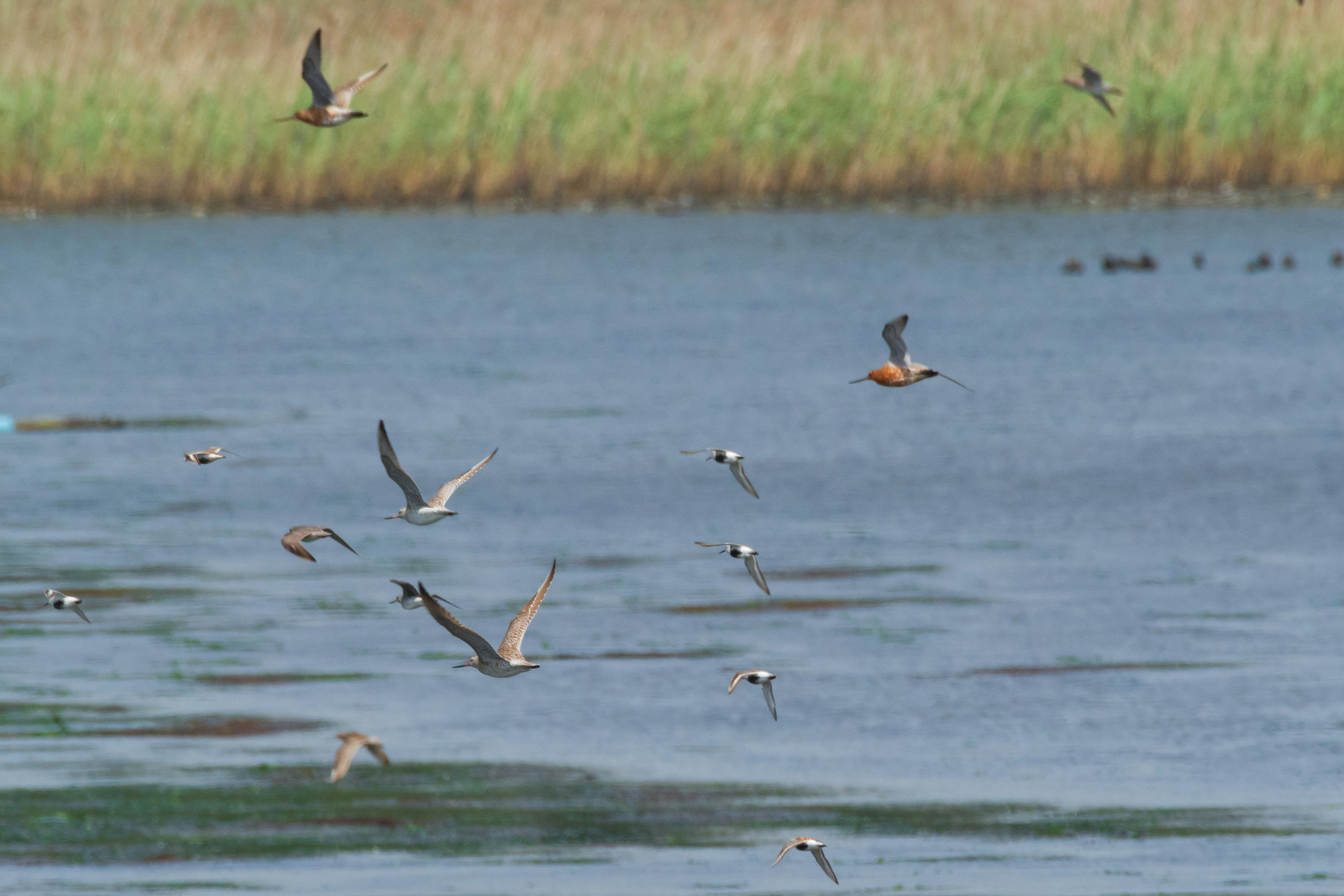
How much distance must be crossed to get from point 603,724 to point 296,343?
52.7 feet

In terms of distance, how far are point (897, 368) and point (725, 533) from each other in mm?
9342

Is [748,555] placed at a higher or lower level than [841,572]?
higher

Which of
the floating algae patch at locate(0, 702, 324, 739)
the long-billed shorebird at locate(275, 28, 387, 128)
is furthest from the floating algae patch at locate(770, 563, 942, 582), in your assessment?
the long-billed shorebird at locate(275, 28, 387, 128)

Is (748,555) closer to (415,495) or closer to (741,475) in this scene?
(741,475)

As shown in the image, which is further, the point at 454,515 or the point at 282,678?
the point at 282,678

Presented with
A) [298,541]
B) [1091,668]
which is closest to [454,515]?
[298,541]

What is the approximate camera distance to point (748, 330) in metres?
27.6

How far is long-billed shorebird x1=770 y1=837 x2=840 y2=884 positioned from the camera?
7.66 meters

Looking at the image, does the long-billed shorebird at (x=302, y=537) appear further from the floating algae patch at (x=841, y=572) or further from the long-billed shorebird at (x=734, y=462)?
the floating algae patch at (x=841, y=572)

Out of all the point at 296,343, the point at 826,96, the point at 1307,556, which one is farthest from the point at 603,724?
the point at 826,96

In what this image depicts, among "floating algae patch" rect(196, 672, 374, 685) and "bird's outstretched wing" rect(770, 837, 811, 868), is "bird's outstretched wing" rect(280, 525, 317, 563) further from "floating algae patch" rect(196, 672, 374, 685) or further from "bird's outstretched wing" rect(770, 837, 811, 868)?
"floating algae patch" rect(196, 672, 374, 685)

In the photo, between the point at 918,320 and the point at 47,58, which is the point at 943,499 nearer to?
the point at 918,320

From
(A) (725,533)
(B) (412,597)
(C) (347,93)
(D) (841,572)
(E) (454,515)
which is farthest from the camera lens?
(A) (725,533)

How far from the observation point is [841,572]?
584 inches
